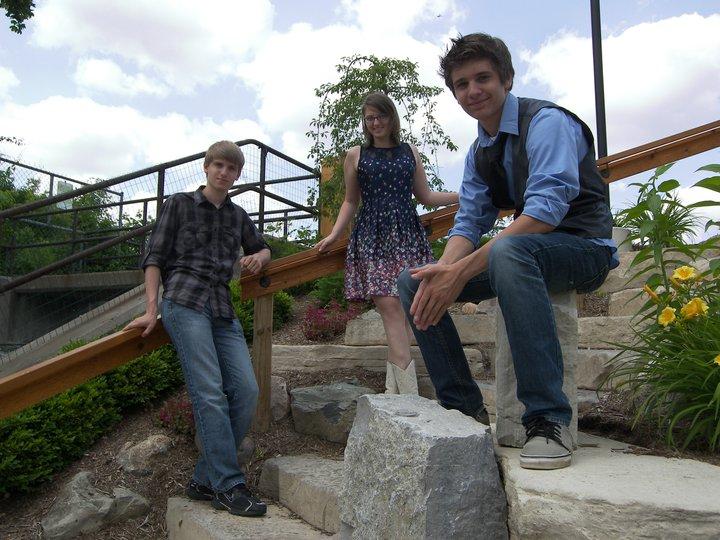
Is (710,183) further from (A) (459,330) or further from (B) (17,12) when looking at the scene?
(B) (17,12)

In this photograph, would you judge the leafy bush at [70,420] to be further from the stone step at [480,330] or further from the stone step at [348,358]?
the stone step at [480,330]

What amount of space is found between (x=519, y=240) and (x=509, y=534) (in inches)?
33.5

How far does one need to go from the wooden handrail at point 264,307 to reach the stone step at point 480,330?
0.77m

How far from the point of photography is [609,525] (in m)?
1.62

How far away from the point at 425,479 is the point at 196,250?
1.69 meters

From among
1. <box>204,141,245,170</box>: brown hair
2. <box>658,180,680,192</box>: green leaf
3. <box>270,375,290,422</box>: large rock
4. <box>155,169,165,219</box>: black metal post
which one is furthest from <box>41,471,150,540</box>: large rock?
<box>155,169,165,219</box>: black metal post

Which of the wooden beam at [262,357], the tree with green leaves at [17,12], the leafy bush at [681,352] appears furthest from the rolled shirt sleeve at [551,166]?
the tree with green leaves at [17,12]

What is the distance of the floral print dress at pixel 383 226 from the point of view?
11.4 ft

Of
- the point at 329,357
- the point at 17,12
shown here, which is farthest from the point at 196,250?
the point at 17,12

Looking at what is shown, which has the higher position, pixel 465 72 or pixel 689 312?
pixel 465 72

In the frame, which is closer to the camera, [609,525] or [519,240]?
[609,525]

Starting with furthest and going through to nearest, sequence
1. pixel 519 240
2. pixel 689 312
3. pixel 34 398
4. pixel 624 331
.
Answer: pixel 624 331 < pixel 34 398 < pixel 689 312 < pixel 519 240

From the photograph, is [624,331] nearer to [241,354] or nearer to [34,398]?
[241,354]

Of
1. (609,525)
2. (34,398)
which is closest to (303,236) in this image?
(34,398)
